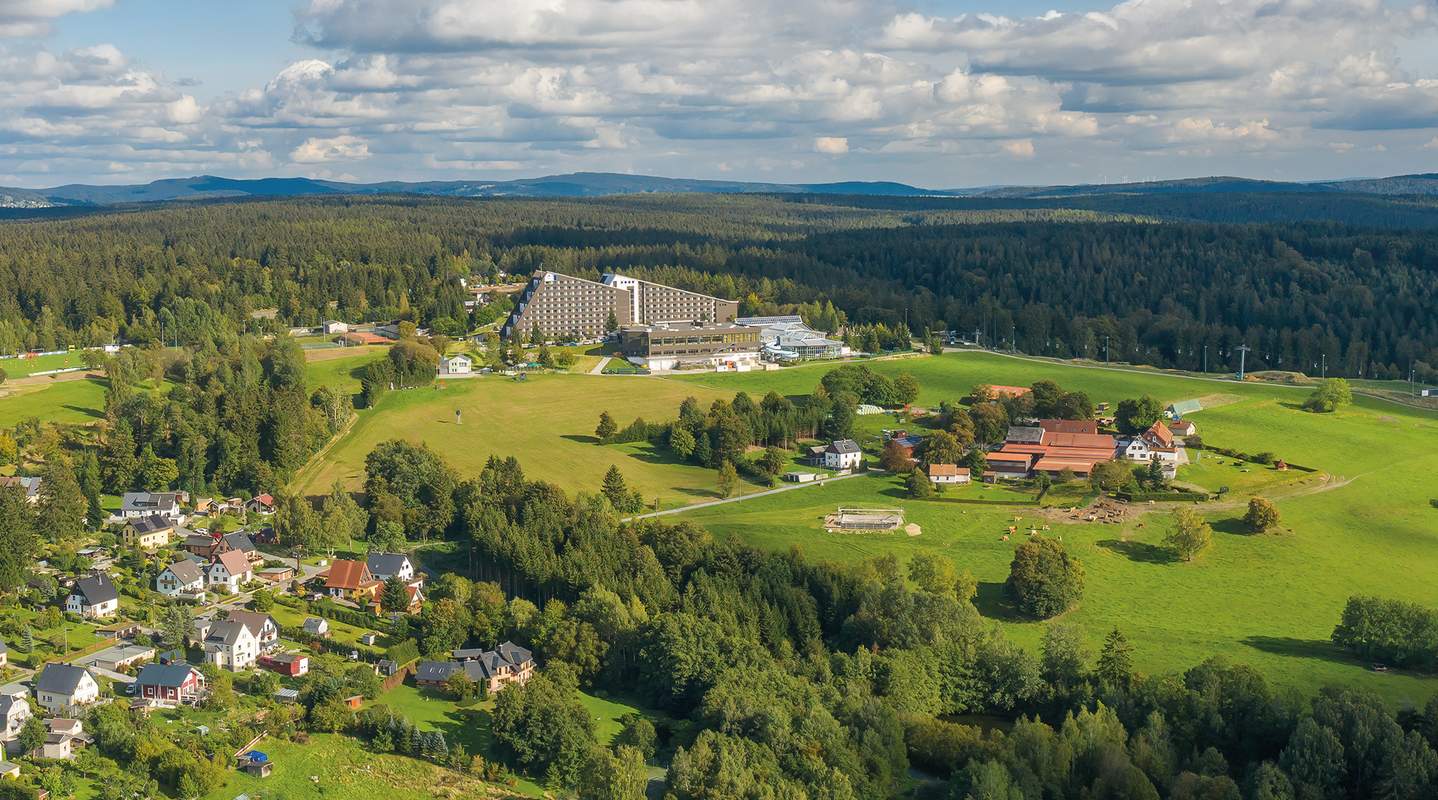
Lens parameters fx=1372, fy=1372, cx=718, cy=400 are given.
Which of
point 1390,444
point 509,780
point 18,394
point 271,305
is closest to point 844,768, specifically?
point 509,780

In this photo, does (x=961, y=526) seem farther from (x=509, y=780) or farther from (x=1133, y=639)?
(x=509, y=780)

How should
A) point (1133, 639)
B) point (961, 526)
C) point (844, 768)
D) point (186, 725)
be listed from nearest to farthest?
point (844, 768)
point (186, 725)
point (1133, 639)
point (961, 526)

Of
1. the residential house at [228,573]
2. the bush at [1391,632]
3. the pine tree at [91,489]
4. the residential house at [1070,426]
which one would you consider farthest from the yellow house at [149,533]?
the bush at [1391,632]

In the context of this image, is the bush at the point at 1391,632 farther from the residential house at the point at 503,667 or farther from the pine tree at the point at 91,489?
the pine tree at the point at 91,489

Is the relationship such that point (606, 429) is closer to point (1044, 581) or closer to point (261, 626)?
point (261, 626)

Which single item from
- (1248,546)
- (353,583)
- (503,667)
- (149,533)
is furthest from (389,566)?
(1248,546)

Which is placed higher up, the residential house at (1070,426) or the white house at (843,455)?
the residential house at (1070,426)

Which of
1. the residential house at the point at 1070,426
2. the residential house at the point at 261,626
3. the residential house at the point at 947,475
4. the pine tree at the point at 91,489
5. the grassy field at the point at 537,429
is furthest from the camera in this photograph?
the residential house at the point at 1070,426
